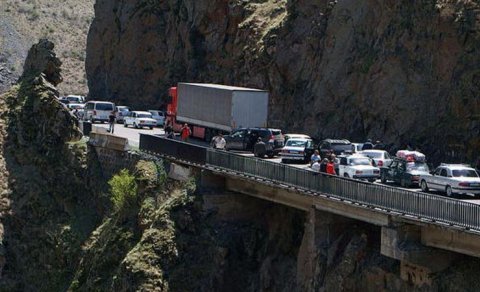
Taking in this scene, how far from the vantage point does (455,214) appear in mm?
36688

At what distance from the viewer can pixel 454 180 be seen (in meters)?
44.7

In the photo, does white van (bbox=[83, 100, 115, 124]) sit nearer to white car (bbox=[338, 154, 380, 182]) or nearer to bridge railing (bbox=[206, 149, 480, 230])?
bridge railing (bbox=[206, 149, 480, 230])

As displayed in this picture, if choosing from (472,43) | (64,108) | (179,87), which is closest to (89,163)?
(64,108)

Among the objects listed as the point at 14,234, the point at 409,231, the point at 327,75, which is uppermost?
the point at 327,75

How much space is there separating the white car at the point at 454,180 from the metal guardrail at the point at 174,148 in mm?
12017

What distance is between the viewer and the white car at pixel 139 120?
275ft

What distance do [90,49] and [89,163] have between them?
36.8 meters

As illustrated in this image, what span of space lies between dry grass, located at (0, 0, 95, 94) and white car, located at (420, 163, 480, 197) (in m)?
96.9

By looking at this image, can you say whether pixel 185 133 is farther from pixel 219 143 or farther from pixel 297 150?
pixel 297 150

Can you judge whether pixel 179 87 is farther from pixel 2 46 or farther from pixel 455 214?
pixel 2 46

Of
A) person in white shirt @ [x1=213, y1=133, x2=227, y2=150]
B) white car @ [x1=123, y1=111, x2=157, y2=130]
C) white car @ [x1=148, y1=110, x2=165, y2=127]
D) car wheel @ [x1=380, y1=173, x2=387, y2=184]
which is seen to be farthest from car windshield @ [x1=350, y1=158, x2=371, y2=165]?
white car @ [x1=148, y1=110, x2=165, y2=127]

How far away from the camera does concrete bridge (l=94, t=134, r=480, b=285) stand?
37125mm

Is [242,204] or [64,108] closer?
[242,204]

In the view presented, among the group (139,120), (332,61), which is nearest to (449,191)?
(332,61)
